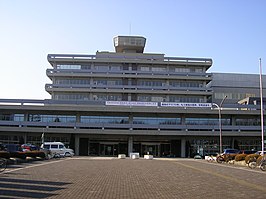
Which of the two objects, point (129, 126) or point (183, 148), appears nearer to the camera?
point (129, 126)

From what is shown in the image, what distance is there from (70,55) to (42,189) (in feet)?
229

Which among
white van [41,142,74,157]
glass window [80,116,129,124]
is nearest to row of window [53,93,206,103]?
glass window [80,116,129,124]

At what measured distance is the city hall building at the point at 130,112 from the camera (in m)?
65.2

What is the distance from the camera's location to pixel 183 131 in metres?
64.9

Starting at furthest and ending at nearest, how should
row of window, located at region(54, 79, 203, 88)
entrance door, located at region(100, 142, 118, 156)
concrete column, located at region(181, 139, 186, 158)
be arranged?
row of window, located at region(54, 79, 203, 88), entrance door, located at region(100, 142, 118, 156), concrete column, located at region(181, 139, 186, 158)

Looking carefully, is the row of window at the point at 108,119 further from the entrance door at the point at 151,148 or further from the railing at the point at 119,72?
the railing at the point at 119,72

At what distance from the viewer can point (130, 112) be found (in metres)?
66.7

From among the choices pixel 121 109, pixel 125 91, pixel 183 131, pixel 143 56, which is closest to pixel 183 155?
pixel 183 131

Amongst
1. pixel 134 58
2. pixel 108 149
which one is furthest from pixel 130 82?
pixel 108 149

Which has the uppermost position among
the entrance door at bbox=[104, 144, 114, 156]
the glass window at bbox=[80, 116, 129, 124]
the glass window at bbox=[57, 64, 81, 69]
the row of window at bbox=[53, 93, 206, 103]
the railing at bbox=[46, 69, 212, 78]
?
the glass window at bbox=[57, 64, 81, 69]

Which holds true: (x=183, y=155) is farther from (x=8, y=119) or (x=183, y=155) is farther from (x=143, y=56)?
(x=8, y=119)

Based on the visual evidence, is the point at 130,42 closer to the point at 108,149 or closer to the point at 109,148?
the point at 109,148

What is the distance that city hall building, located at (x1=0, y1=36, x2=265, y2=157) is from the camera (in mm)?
65250

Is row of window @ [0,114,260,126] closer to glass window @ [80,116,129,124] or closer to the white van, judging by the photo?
glass window @ [80,116,129,124]
